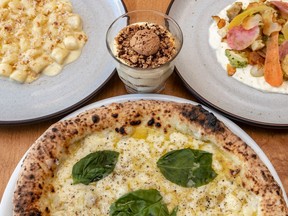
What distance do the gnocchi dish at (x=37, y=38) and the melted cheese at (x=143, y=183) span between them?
648mm

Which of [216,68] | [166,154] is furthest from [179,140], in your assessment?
[216,68]

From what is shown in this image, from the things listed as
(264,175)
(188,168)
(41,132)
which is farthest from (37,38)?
(264,175)

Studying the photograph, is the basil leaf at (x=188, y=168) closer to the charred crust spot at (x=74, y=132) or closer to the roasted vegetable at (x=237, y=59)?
the charred crust spot at (x=74, y=132)

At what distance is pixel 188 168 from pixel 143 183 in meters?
0.19

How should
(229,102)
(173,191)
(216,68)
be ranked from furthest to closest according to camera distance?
1. (216,68)
2. (229,102)
3. (173,191)

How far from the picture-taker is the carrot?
2326 mm

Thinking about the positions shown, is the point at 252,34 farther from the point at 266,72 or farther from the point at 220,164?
the point at 220,164

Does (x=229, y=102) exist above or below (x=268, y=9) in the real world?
below

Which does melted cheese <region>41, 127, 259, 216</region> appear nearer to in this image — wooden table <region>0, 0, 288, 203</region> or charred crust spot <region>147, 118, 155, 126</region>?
charred crust spot <region>147, 118, 155, 126</region>

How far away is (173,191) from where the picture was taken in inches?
72.2

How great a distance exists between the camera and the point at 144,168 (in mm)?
1896

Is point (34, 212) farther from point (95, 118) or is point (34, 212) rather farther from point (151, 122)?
point (151, 122)

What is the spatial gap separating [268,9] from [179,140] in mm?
986

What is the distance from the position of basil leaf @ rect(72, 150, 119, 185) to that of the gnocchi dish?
0.71 m
